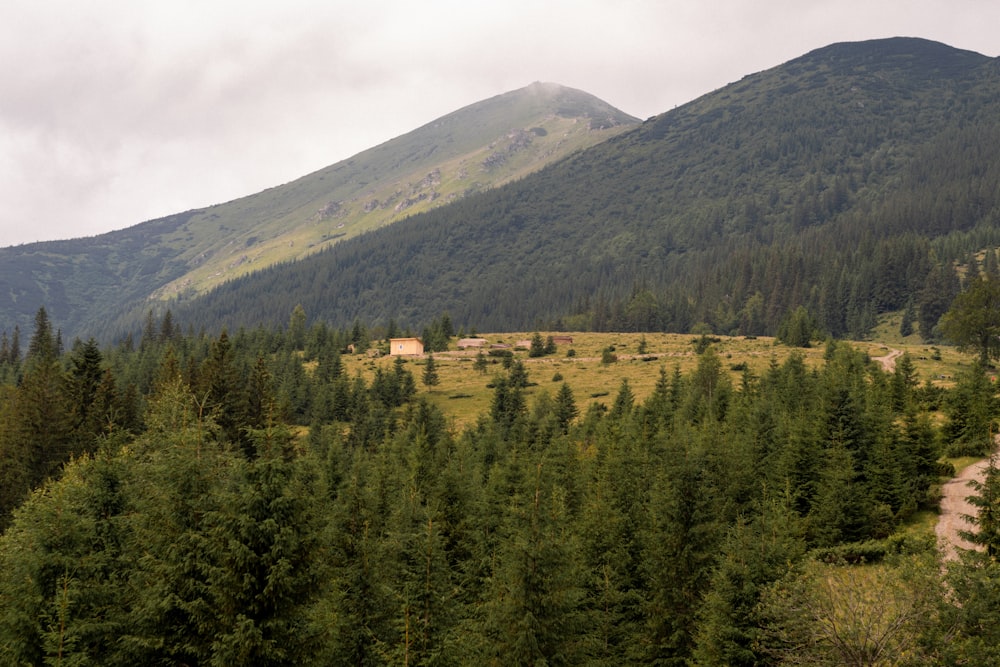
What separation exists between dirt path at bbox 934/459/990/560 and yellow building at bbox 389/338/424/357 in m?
115

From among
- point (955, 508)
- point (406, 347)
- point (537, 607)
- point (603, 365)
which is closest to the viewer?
point (537, 607)

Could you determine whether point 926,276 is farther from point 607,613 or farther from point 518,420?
point 607,613

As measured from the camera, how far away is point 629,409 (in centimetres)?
7938

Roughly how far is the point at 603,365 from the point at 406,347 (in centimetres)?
4634

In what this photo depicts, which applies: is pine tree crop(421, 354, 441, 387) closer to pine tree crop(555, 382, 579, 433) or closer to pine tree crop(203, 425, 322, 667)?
pine tree crop(555, 382, 579, 433)

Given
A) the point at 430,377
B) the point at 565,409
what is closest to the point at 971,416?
the point at 565,409

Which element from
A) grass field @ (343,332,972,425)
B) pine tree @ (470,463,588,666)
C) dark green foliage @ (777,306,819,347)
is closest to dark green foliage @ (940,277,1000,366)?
grass field @ (343,332,972,425)

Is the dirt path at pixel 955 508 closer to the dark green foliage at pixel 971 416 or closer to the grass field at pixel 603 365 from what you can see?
the dark green foliage at pixel 971 416

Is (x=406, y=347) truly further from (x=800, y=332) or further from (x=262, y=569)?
(x=262, y=569)

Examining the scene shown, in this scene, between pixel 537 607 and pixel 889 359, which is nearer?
pixel 537 607

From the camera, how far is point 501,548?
114 ft

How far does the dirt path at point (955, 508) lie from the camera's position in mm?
40156

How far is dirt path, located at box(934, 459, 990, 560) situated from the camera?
4016 cm

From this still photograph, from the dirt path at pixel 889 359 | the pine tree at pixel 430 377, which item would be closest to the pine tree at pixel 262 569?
the pine tree at pixel 430 377
